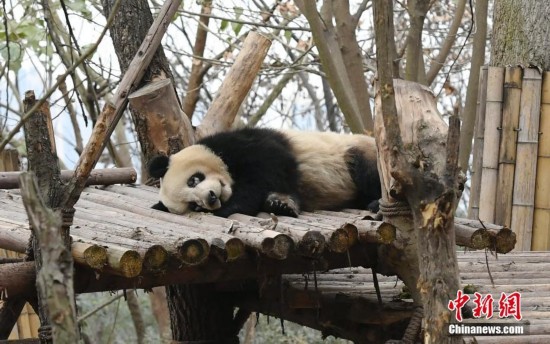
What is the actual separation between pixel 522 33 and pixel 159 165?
2725 mm

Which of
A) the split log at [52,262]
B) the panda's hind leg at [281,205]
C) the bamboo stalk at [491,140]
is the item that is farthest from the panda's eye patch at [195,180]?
the split log at [52,262]

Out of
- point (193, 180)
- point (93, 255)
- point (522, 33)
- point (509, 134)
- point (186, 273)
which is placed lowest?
point (186, 273)

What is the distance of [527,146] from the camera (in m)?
5.36

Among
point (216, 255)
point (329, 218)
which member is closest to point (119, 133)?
point (329, 218)

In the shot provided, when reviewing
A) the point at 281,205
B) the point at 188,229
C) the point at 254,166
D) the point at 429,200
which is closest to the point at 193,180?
the point at 254,166

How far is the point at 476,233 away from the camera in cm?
354

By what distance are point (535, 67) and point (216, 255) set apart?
307 cm

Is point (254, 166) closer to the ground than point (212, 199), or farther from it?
farther from it

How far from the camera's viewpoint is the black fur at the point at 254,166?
13.4 ft

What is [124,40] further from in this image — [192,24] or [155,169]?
[192,24]

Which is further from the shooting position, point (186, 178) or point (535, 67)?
point (535, 67)

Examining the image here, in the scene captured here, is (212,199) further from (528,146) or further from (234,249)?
(528,146)

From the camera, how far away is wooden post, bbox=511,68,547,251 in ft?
17.6

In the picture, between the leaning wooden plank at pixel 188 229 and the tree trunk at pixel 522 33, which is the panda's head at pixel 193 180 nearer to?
the leaning wooden plank at pixel 188 229
